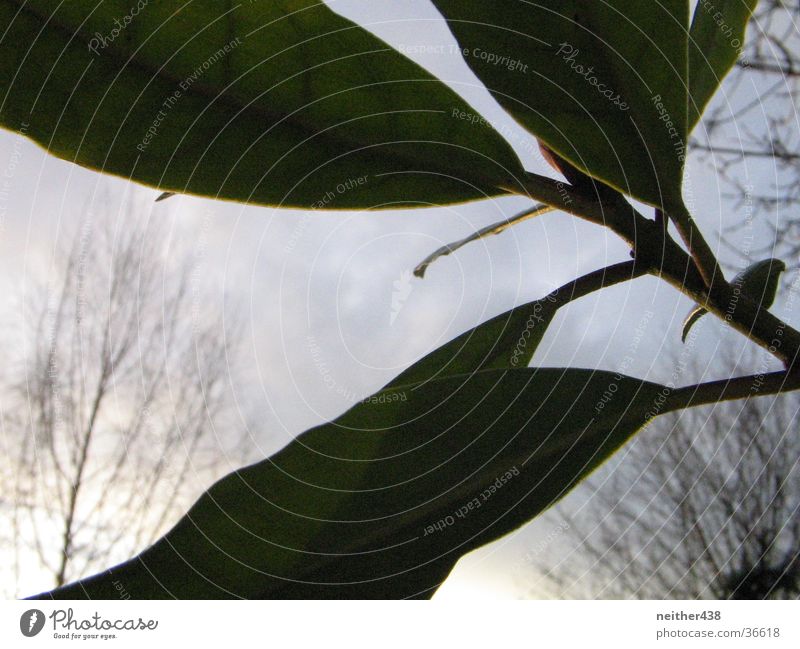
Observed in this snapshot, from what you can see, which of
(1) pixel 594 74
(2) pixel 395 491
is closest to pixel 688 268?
(1) pixel 594 74

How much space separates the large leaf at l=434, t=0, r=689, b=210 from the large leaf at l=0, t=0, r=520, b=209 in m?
0.04

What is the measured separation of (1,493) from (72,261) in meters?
0.20

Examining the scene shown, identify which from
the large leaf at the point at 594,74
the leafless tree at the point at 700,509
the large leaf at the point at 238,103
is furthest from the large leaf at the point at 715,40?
the leafless tree at the point at 700,509

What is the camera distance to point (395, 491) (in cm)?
42

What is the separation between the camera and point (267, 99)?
0.41 meters

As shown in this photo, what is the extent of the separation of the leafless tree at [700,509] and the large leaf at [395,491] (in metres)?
0.11

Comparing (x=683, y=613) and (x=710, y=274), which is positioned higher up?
(x=710, y=274)

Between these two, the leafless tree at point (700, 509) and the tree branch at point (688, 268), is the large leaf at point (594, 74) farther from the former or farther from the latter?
the leafless tree at point (700, 509)

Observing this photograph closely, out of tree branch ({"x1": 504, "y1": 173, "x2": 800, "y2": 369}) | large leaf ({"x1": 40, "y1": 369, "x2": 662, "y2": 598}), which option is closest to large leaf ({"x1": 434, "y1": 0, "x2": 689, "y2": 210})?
tree branch ({"x1": 504, "y1": 173, "x2": 800, "y2": 369})

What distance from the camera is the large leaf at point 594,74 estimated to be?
0.39 meters

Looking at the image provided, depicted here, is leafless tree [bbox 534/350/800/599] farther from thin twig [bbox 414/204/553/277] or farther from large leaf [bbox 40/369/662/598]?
thin twig [bbox 414/204/553/277]

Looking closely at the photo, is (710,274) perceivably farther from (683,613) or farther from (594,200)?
(683,613)

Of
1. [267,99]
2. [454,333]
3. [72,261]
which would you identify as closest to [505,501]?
[454,333]

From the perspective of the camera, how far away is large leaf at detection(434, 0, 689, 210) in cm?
39
